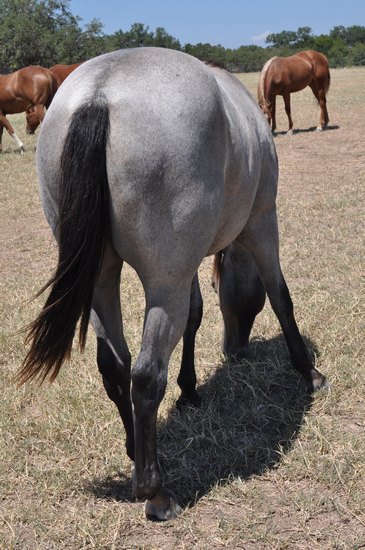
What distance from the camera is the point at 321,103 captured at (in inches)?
535

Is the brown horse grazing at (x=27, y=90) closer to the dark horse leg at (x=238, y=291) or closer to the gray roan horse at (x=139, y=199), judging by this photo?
the dark horse leg at (x=238, y=291)

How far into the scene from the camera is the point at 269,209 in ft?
9.75

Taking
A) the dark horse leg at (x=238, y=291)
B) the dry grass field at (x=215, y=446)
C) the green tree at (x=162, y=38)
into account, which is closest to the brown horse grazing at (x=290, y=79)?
the dry grass field at (x=215, y=446)

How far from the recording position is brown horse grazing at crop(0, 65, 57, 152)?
13219 millimetres

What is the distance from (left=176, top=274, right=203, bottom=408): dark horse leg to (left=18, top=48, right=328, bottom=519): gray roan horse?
0.54 meters

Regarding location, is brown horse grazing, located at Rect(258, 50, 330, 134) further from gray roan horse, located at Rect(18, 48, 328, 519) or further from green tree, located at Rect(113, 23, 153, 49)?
green tree, located at Rect(113, 23, 153, 49)

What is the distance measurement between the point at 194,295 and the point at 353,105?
1539 cm

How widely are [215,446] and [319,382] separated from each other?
0.70 meters

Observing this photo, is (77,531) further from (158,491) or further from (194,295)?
(194,295)

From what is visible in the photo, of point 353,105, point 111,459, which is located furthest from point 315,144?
point 111,459

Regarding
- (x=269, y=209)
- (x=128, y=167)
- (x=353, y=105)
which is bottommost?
(x=353, y=105)

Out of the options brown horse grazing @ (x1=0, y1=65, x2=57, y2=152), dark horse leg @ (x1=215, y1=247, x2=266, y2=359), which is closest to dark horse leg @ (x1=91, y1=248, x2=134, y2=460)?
dark horse leg @ (x1=215, y1=247, x2=266, y2=359)

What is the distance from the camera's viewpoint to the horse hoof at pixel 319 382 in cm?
308

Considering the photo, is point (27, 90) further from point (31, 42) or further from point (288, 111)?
point (31, 42)
